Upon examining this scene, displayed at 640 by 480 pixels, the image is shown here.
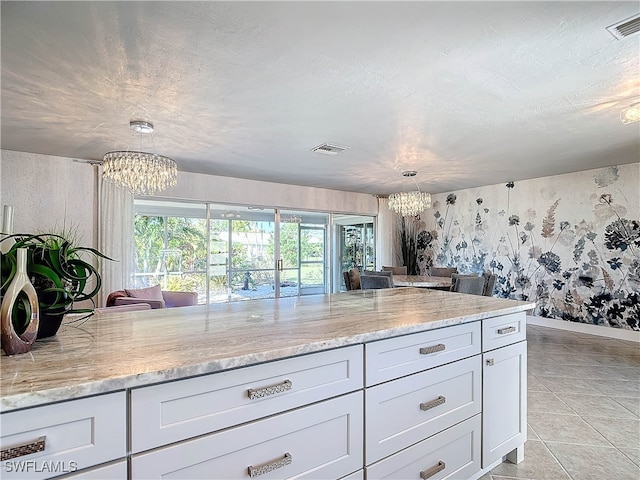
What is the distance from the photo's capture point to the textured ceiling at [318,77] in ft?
5.52

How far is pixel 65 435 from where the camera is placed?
85cm

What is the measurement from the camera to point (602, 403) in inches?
112

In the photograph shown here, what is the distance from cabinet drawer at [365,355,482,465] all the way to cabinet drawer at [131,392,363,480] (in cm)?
9

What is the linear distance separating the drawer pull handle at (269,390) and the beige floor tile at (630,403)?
121 inches

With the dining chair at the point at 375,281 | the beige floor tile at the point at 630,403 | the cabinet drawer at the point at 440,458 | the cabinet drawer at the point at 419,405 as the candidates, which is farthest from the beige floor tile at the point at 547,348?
the cabinet drawer at the point at 419,405

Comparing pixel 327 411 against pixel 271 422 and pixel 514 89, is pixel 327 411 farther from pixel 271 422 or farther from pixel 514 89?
pixel 514 89

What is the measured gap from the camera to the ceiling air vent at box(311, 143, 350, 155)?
3.78m

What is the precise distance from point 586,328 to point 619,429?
3.32 meters

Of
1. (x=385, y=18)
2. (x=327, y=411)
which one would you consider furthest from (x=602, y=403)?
(x=385, y=18)

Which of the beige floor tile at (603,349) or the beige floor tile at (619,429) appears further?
the beige floor tile at (603,349)

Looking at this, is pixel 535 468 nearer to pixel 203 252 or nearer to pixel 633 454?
pixel 633 454

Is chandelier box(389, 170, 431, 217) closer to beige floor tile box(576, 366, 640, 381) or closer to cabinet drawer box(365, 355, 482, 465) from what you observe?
beige floor tile box(576, 366, 640, 381)

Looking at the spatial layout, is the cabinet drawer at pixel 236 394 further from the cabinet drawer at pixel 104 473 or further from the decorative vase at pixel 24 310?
the decorative vase at pixel 24 310

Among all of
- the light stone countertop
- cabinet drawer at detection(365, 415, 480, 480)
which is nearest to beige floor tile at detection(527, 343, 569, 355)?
the light stone countertop
